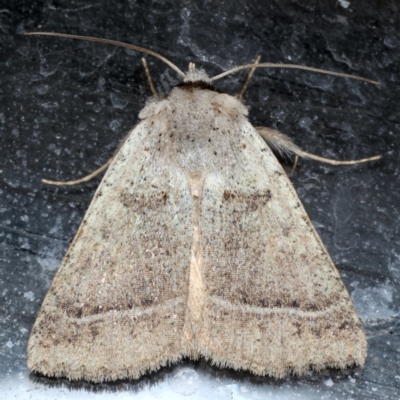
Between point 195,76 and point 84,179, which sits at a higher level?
point 195,76

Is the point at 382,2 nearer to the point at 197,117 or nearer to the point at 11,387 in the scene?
the point at 197,117

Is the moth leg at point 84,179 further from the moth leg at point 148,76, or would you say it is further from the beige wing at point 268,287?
the beige wing at point 268,287

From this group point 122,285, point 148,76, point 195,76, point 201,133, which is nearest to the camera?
point 122,285

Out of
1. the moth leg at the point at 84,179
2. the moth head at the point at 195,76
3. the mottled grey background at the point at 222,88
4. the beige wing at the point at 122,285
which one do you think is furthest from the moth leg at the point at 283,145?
the moth leg at the point at 84,179

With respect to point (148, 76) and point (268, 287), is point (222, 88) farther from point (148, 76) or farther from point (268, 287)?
point (268, 287)

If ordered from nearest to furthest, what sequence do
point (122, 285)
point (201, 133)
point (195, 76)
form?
point (122, 285) < point (201, 133) < point (195, 76)

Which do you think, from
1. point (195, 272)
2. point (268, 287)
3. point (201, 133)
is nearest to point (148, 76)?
point (201, 133)

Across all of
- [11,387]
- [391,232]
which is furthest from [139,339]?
[391,232]

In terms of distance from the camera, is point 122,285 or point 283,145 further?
point 283,145

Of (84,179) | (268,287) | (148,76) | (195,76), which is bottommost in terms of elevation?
(84,179)
